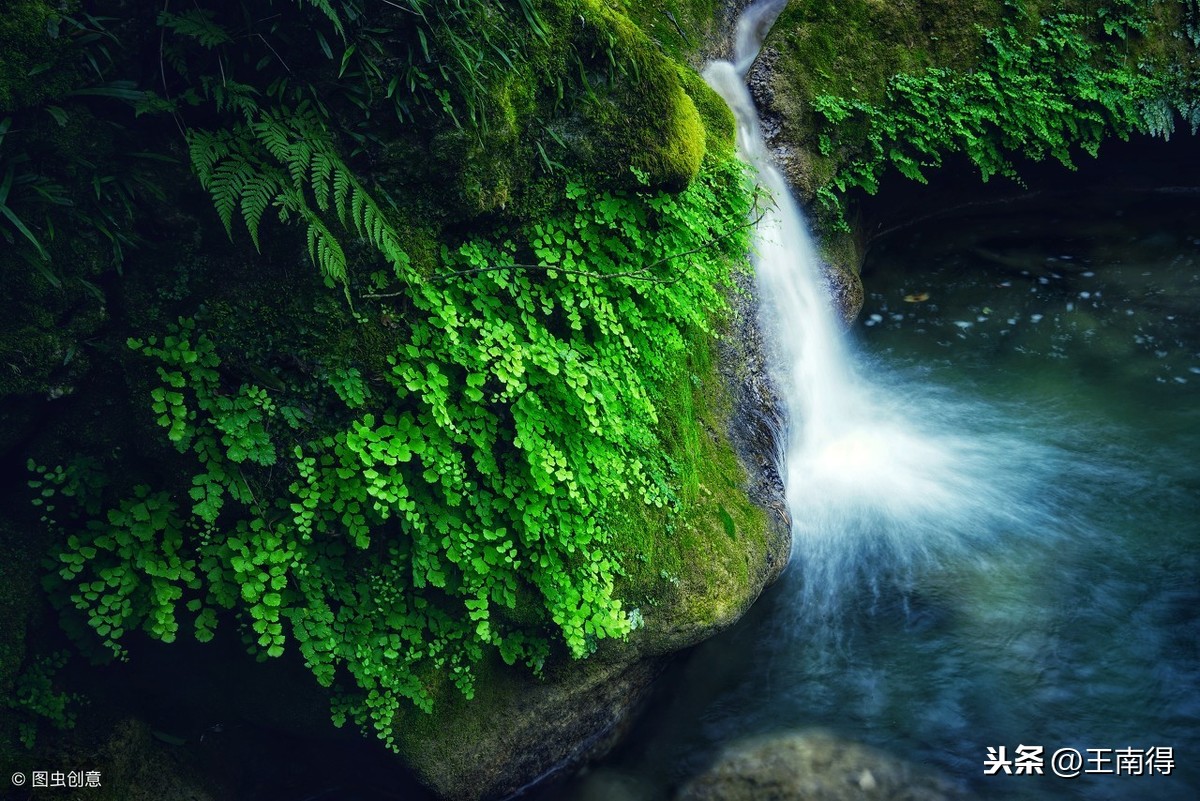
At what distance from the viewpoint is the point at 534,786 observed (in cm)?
516

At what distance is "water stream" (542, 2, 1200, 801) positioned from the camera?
17.5 feet

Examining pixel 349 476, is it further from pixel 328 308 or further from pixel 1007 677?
pixel 1007 677

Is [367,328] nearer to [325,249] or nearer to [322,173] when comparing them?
[325,249]

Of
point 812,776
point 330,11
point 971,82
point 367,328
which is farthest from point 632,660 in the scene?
point 971,82

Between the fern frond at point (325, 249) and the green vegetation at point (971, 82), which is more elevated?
the green vegetation at point (971, 82)

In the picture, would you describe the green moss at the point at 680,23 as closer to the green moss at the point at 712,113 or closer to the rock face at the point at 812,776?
the green moss at the point at 712,113

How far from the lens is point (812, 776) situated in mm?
5102

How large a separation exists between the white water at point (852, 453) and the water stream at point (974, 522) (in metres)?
0.02

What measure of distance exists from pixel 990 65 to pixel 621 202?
6.17 metres

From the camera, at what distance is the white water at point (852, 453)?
6.44 meters

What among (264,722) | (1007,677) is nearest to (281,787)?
(264,722)

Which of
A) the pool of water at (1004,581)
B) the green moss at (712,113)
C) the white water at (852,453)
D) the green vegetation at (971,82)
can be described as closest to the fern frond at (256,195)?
the green moss at (712,113)

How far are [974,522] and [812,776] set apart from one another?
263cm

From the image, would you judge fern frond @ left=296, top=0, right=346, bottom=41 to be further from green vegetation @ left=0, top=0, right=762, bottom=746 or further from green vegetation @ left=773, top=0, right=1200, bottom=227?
green vegetation @ left=773, top=0, right=1200, bottom=227
